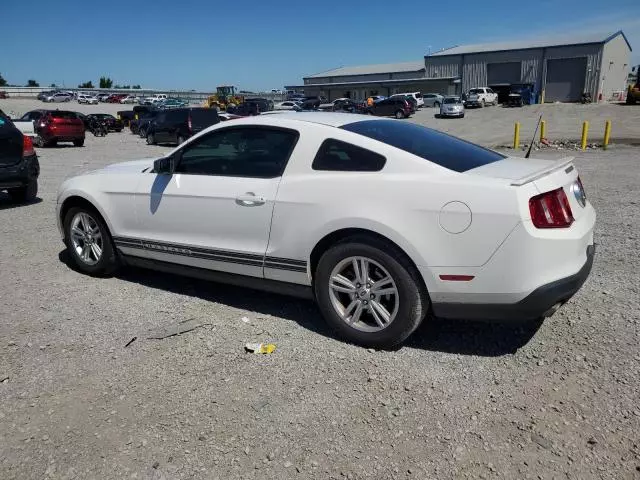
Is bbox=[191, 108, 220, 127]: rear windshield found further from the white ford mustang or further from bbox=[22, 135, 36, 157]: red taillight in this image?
the white ford mustang

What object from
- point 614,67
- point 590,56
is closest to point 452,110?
point 590,56

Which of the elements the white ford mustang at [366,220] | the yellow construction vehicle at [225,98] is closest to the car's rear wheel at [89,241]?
the white ford mustang at [366,220]

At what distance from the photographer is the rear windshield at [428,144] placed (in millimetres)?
3590

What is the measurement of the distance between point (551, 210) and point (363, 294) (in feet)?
4.24

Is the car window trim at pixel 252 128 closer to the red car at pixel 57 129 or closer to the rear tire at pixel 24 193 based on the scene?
the rear tire at pixel 24 193

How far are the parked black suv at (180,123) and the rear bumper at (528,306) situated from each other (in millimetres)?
20588

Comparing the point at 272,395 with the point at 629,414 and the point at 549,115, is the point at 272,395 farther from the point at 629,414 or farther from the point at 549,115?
the point at 549,115

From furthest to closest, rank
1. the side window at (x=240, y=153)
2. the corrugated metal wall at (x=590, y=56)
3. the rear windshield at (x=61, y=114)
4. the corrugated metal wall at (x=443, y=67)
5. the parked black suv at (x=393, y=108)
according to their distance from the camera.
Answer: the corrugated metal wall at (x=443, y=67) < the corrugated metal wall at (x=590, y=56) < the parked black suv at (x=393, y=108) < the rear windshield at (x=61, y=114) < the side window at (x=240, y=153)

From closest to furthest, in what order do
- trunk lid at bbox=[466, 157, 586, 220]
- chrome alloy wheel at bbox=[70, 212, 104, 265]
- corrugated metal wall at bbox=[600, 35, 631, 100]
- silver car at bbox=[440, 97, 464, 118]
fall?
trunk lid at bbox=[466, 157, 586, 220], chrome alloy wheel at bbox=[70, 212, 104, 265], silver car at bbox=[440, 97, 464, 118], corrugated metal wall at bbox=[600, 35, 631, 100]

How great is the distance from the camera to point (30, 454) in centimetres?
264

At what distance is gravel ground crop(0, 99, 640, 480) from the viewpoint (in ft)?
8.34

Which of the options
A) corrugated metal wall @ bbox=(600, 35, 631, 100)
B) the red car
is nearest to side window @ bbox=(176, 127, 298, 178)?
the red car

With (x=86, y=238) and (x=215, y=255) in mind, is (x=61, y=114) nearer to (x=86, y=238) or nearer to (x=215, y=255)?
(x=86, y=238)

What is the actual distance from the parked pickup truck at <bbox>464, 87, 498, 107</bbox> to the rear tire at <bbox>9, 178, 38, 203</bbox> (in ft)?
155
